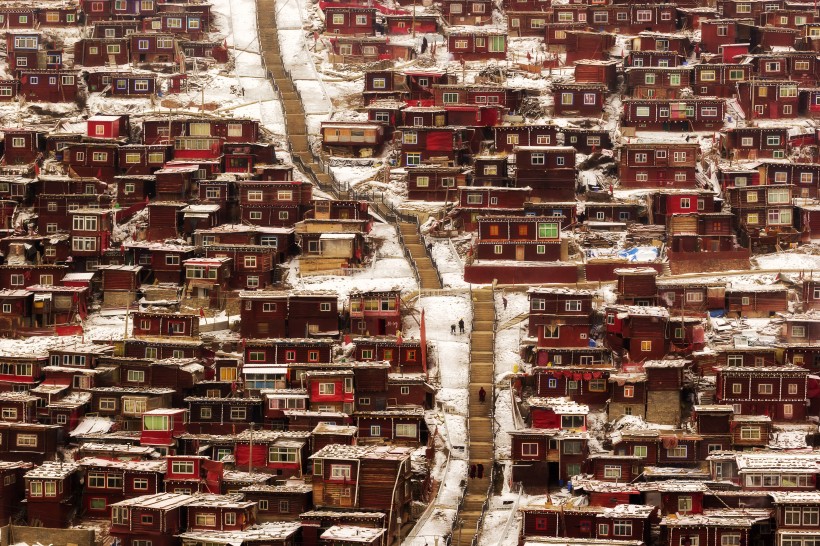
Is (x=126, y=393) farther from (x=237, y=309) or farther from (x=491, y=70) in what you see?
(x=491, y=70)

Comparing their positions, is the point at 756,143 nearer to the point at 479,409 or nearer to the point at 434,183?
the point at 434,183

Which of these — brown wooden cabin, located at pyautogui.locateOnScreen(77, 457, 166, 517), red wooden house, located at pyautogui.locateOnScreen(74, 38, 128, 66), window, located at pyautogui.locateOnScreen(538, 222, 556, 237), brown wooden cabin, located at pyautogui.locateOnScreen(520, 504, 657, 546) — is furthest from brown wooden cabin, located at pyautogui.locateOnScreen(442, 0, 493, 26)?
brown wooden cabin, located at pyautogui.locateOnScreen(520, 504, 657, 546)

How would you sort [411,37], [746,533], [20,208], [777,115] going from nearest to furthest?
[746,533]
[20,208]
[777,115]
[411,37]

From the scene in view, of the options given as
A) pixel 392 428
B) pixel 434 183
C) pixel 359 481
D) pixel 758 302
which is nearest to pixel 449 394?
pixel 392 428

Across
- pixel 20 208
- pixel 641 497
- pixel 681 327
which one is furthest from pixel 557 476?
pixel 20 208

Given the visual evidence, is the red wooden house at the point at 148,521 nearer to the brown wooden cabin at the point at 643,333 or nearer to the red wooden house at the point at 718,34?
the brown wooden cabin at the point at 643,333

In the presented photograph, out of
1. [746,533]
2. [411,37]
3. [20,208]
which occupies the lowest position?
[746,533]
